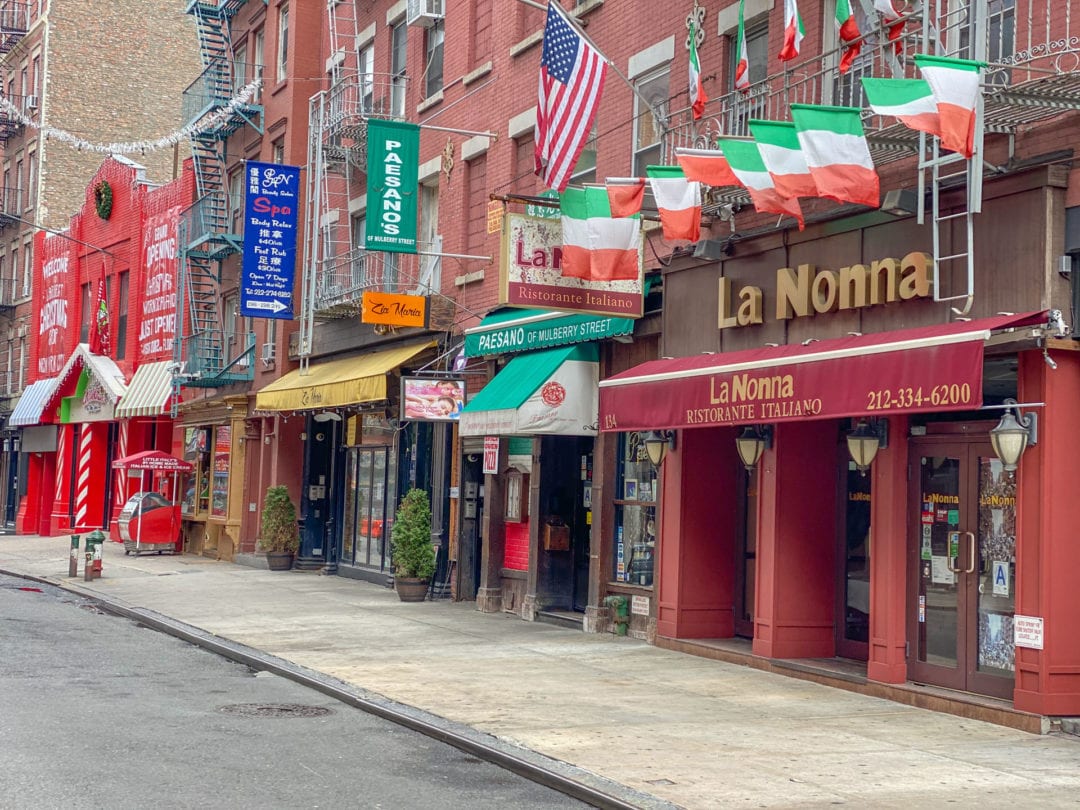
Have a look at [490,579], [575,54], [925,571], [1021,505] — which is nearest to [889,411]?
[1021,505]

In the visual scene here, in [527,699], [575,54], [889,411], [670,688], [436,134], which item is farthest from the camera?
[436,134]

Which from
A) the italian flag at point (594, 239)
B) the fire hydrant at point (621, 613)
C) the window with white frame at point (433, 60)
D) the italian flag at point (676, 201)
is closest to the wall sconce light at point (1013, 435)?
the italian flag at point (676, 201)

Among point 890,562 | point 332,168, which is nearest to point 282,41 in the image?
point 332,168

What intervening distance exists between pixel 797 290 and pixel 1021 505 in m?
3.58

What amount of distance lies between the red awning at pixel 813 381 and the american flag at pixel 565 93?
2545 mm

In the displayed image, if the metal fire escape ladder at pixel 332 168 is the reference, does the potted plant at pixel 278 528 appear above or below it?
below

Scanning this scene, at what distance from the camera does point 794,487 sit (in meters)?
14.6

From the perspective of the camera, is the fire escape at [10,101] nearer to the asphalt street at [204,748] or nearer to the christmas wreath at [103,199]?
the christmas wreath at [103,199]

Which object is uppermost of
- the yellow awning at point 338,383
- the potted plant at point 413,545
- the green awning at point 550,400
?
the yellow awning at point 338,383

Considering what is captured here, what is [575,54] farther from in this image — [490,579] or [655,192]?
[490,579]

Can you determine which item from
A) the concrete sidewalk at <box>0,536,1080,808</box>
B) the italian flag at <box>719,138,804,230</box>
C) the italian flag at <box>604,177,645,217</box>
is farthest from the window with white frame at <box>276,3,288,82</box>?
the italian flag at <box>719,138,804,230</box>

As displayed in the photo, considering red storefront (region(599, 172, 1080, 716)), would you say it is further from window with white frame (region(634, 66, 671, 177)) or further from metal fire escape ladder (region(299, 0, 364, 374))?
metal fire escape ladder (region(299, 0, 364, 374))

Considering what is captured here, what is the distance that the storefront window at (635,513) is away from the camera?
17.1 m

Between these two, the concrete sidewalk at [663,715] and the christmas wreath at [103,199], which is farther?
the christmas wreath at [103,199]
